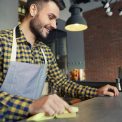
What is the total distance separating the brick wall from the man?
13.1ft

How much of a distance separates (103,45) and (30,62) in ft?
14.4

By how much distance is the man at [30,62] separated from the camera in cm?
114

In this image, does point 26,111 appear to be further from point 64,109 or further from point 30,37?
point 30,37

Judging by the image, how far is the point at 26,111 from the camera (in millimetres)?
825

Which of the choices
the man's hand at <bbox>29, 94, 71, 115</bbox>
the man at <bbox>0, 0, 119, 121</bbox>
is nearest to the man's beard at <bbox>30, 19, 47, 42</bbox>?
the man at <bbox>0, 0, 119, 121</bbox>

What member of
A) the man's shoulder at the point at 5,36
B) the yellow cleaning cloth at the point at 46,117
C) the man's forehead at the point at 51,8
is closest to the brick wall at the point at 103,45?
the man's forehead at the point at 51,8

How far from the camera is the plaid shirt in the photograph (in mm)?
870

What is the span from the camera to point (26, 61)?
1.26 m

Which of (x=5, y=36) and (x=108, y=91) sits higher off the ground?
(x=5, y=36)

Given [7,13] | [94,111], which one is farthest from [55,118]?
[7,13]

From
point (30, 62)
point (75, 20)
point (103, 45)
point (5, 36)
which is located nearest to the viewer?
point (5, 36)

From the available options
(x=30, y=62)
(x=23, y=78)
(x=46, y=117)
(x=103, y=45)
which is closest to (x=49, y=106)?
(x=46, y=117)

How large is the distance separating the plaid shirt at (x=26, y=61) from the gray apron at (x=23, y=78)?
3 cm

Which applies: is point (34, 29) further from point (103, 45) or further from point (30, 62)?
point (103, 45)
